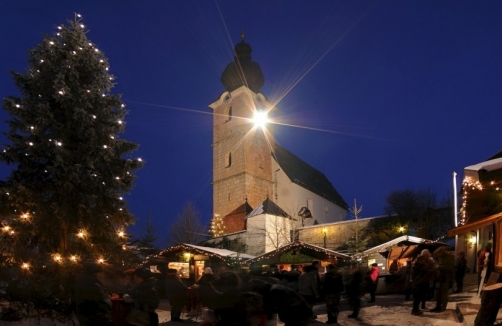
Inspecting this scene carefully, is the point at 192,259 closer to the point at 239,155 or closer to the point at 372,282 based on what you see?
the point at 372,282

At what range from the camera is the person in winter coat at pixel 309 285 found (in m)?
9.66

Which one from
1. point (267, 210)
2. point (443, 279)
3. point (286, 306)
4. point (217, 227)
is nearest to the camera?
point (286, 306)

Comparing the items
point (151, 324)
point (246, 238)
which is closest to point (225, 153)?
point (246, 238)

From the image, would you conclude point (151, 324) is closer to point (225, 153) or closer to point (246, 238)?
point (246, 238)

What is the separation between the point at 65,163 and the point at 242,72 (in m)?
39.0

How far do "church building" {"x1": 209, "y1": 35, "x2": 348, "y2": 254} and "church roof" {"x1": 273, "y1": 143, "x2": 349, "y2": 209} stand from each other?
0.40 ft

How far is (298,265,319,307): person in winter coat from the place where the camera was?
966 centimetres

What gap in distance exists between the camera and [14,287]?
10.1 m

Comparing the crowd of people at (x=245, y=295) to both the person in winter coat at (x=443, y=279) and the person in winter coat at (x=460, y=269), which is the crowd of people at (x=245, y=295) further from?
the person in winter coat at (x=460, y=269)

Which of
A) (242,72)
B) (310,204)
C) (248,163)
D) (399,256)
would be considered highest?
(242,72)

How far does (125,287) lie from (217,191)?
3560 cm

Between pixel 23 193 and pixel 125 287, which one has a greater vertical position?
pixel 23 193

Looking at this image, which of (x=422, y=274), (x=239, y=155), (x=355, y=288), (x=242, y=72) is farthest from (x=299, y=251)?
(x=242, y=72)

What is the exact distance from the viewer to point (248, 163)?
152 ft
